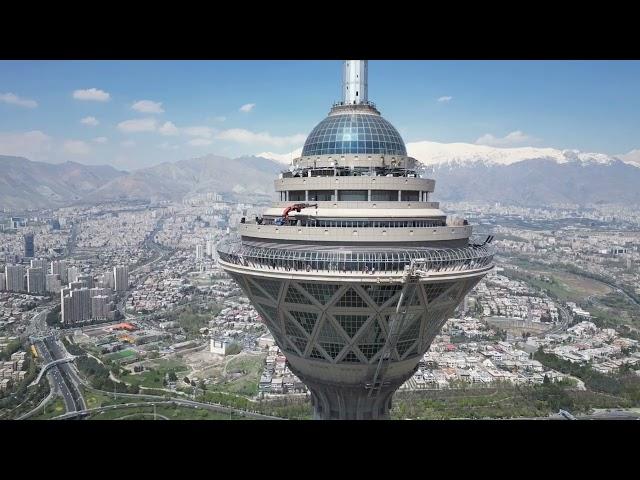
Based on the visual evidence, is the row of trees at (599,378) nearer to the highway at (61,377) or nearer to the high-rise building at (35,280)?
the highway at (61,377)

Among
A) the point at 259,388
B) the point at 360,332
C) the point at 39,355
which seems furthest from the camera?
the point at 39,355

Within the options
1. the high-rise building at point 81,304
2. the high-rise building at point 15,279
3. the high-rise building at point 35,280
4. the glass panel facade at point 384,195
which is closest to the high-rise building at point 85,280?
the high-rise building at point 35,280

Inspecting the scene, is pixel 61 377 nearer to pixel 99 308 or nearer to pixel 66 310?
pixel 66 310

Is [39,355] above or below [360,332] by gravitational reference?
below

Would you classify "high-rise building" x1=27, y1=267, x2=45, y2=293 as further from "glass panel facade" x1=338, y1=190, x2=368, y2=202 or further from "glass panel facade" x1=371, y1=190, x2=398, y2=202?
"glass panel facade" x1=371, y1=190, x2=398, y2=202
